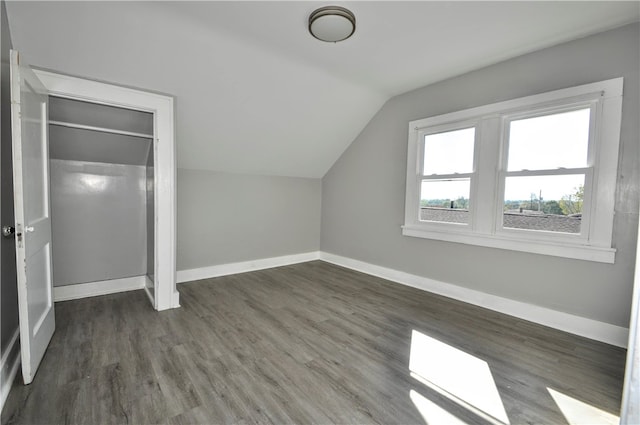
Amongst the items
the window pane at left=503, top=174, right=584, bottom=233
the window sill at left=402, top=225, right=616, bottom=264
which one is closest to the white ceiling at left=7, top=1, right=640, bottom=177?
the window pane at left=503, top=174, right=584, bottom=233

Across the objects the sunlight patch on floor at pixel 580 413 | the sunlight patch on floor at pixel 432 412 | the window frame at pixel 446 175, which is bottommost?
the sunlight patch on floor at pixel 432 412

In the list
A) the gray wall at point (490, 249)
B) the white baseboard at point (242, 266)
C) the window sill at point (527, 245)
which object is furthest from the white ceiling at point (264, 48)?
the window sill at point (527, 245)

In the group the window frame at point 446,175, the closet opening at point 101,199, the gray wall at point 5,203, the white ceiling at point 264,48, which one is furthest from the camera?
the window frame at point 446,175

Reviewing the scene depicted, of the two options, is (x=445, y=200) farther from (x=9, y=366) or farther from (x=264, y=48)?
(x=9, y=366)

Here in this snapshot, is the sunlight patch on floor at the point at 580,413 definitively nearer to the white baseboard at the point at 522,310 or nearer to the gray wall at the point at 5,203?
the white baseboard at the point at 522,310

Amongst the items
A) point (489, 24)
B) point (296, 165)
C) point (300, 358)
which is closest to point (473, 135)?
point (489, 24)

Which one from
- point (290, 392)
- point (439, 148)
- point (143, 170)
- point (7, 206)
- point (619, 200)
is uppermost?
point (439, 148)

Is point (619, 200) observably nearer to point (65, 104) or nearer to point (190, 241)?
point (190, 241)

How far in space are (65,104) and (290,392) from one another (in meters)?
3.27

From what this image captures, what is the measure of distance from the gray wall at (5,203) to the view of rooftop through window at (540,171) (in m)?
4.07

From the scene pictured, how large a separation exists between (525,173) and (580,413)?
2.10 meters

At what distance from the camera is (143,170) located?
3590 millimetres

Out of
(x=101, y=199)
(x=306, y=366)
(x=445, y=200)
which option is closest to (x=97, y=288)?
(x=101, y=199)

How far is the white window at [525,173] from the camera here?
247cm
